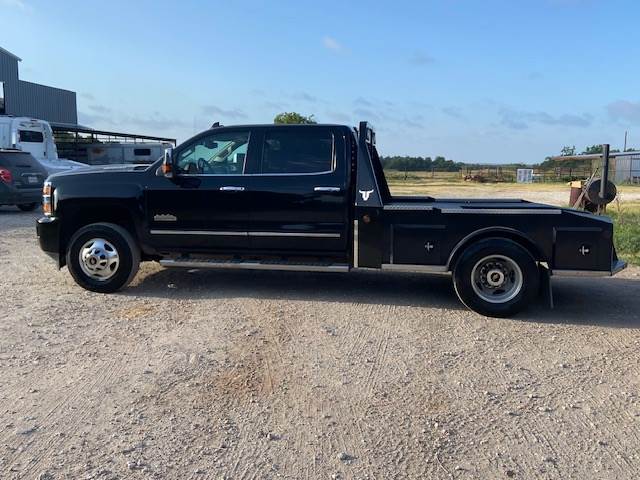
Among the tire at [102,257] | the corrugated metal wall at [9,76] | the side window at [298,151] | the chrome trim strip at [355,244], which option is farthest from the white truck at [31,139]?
the corrugated metal wall at [9,76]

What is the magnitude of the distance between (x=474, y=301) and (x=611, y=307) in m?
1.74

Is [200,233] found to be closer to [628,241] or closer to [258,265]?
[258,265]

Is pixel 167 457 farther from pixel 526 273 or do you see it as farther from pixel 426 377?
pixel 526 273

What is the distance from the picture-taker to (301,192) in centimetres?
644

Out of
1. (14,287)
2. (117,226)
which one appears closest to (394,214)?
(117,226)

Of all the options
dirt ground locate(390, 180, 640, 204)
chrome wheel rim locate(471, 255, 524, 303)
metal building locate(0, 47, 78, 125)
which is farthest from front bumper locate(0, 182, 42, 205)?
metal building locate(0, 47, 78, 125)

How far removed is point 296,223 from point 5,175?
37.4ft

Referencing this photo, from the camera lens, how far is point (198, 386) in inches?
165

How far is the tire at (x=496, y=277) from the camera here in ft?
19.3

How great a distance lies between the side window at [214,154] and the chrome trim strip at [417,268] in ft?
6.75

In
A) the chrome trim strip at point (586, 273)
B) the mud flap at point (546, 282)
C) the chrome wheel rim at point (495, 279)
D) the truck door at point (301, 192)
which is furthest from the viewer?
the truck door at point (301, 192)

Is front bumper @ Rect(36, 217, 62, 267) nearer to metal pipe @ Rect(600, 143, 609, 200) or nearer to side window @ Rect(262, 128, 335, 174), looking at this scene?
side window @ Rect(262, 128, 335, 174)

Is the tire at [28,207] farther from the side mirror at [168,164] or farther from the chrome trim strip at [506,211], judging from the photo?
the chrome trim strip at [506,211]

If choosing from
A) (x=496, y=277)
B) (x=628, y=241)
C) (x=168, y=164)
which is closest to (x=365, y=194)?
(x=496, y=277)
